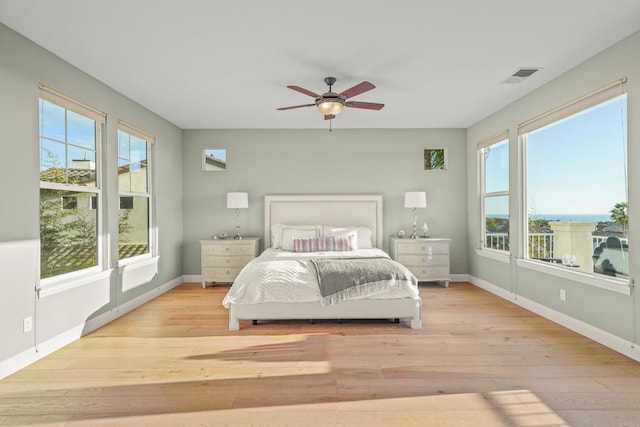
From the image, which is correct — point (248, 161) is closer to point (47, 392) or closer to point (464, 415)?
point (47, 392)

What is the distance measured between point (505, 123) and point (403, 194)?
1.90 metres

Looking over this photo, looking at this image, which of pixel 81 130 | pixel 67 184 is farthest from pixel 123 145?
pixel 67 184

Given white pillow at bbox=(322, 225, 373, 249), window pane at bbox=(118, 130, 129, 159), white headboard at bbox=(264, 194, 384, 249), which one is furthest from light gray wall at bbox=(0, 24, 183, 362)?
white pillow at bbox=(322, 225, 373, 249)

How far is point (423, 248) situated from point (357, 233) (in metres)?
1.06

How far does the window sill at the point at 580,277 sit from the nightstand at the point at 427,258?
1.28 metres

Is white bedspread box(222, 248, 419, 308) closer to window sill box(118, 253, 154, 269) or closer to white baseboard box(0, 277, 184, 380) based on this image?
white baseboard box(0, 277, 184, 380)

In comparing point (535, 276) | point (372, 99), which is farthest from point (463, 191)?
point (372, 99)

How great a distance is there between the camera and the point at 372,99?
4.65 meters

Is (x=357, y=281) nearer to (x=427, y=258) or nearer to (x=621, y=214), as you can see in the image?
(x=427, y=258)

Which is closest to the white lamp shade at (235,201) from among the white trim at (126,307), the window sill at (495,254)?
the white trim at (126,307)

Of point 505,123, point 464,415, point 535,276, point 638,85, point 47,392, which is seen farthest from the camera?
point 505,123

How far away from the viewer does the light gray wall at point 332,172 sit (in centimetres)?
627

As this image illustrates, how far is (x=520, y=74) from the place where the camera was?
382 cm

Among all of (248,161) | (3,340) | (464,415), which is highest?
(248,161)
